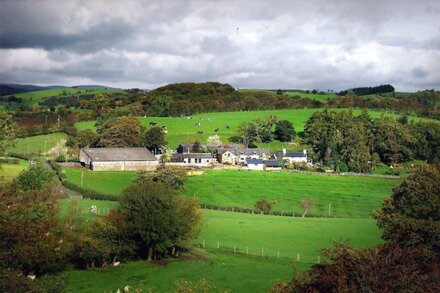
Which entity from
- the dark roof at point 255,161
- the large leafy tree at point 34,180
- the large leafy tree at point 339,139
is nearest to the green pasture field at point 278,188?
the dark roof at point 255,161

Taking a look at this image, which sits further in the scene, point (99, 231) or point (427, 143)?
point (427, 143)

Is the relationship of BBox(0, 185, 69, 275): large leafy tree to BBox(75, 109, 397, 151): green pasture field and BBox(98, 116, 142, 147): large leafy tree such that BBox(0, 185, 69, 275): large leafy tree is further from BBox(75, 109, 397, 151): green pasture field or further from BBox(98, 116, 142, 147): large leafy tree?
BBox(75, 109, 397, 151): green pasture field

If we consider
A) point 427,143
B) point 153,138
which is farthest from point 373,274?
point 427,143

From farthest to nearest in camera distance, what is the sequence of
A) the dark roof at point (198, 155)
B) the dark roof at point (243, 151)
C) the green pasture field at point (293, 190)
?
1. the dark roof at point (243, 151)
2. the dark roof at point (198, 155)
3. the green pasture field at point (293, 190)

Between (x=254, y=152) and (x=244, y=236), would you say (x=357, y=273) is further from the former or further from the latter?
(x=254, y=152)

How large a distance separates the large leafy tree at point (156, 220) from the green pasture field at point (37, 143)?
76.7 meters

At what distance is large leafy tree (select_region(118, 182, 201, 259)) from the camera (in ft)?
150

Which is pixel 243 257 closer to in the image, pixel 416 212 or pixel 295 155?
pixel 416 212

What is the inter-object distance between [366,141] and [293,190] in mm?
44720

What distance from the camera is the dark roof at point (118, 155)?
10344 cm

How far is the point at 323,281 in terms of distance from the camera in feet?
78.1

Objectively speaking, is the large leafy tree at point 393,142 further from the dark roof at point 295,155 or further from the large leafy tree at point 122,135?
the large leafy tree at point 122,135

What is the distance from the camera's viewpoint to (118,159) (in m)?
104

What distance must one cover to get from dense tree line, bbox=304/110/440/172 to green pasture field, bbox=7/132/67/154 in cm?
6145
